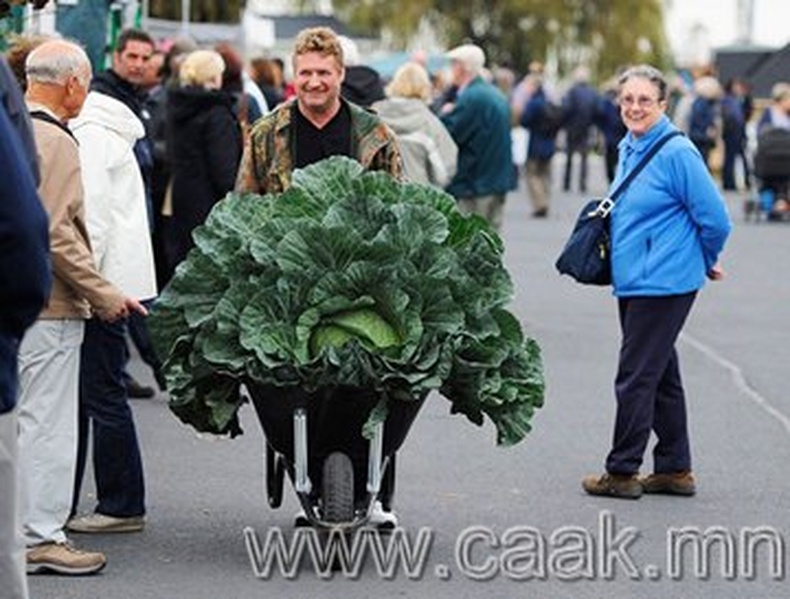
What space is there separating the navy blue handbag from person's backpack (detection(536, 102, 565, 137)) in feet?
77.1

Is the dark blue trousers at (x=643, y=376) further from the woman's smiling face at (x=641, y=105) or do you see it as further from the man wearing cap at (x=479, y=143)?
the man wearing cap at (x=479, y=143)

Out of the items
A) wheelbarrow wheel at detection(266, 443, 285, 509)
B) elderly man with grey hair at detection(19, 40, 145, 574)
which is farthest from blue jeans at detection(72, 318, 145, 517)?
wheelbarrow wheel at detection(266, 443, 285, 509)

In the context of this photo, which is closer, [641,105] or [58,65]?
[58,65]

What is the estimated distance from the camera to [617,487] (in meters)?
10.6

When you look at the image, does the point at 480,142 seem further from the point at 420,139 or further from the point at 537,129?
the point at 537,129

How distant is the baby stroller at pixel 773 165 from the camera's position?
3222cm

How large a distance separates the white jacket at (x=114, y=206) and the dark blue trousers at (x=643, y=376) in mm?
2324

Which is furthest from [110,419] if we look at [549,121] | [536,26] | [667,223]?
[536,26]

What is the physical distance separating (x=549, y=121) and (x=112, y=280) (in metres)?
26.1

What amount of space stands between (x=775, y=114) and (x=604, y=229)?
23.1m

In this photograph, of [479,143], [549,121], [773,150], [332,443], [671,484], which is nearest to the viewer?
[332,443]

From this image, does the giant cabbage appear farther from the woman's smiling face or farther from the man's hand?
the woman's smiling face

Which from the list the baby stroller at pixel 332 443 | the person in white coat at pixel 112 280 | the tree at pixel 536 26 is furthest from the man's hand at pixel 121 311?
the tree at pixel 536 26

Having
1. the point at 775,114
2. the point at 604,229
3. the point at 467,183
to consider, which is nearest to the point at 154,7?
the point at 775,114
